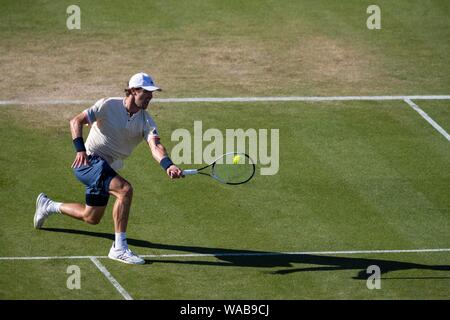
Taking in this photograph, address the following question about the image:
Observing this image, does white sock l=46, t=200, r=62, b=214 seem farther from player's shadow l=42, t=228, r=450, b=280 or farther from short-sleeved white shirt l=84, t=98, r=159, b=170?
player's shadow l=42, t=228, r=450, b=280

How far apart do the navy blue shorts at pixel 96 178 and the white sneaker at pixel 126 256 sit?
0.74 meters

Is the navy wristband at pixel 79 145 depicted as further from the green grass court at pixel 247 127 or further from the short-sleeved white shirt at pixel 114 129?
the green grass court at pixel 247 127

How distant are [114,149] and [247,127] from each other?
483 centimetres

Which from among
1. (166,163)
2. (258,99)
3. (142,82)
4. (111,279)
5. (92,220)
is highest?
(258,99)

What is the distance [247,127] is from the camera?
1881 centimetres

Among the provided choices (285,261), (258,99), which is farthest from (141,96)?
(258,99)

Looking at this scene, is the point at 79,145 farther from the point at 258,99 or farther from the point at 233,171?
the point at 258,99

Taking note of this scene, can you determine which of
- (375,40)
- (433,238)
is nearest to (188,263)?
(433,238)

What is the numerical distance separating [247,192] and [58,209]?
3.10m

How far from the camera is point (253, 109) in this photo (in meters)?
19.7

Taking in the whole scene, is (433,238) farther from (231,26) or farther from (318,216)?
(231,26)

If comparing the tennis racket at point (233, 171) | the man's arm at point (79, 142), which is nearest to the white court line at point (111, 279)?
the man's arm at point (79, 142)

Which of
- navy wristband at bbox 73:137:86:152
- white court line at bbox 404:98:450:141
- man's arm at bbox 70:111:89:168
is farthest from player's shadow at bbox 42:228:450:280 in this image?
white court line at bbox 404:98:450:141

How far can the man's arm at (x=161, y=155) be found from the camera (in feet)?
44.9
